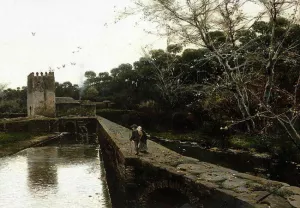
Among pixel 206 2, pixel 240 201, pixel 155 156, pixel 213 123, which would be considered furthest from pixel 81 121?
pixel 240 201

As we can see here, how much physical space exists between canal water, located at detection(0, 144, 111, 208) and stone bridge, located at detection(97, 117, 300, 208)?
0.92 m

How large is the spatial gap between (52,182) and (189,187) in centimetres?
610

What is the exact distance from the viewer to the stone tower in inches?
1891

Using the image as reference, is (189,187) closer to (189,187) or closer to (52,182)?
(189,187)

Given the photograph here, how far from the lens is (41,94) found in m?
48.4

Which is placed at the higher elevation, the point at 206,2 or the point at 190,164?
the point at 206,2

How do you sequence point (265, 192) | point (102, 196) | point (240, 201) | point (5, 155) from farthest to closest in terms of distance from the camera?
point (5, 155), point (102, 196), point (265, 192), point (240, 201)

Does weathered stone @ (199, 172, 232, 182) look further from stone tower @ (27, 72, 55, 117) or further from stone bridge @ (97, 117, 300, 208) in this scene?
stone tower @ (27, 72, 55, 117)

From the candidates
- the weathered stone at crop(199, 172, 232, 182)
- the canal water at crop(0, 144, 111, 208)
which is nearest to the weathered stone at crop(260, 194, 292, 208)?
the weathered stone at crop(199, 172, 232, 182)

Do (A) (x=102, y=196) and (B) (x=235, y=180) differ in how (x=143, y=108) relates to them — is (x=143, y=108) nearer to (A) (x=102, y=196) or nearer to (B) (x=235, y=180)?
(A) (x=102, y=196)

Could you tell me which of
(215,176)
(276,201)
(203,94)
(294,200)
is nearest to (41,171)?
(215,176)

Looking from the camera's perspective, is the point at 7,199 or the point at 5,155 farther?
the point at 5,155

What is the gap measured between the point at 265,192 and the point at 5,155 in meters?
16.0

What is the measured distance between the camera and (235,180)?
728cm
